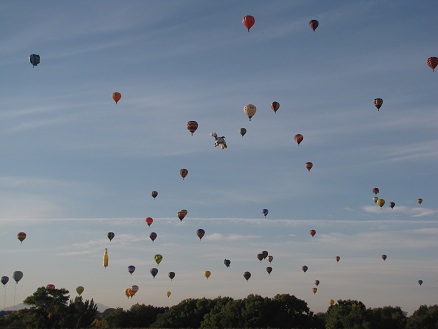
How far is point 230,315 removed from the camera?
327 ft

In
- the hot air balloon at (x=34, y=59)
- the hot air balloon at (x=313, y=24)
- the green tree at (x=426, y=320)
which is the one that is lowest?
the green tree at (x=426, y=320)

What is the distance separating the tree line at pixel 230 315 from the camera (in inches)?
3656

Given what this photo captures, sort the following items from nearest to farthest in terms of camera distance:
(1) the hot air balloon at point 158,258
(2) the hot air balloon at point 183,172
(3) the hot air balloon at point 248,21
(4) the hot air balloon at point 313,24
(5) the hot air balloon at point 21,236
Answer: (3) the hot air balloon at point 248,21
(4) the hot air balloon at point 313,24
(2) the hot air balloon at point 183,172
(5) the hot air balloon at point 21,236
(1) the hot air balloon at point 158,258

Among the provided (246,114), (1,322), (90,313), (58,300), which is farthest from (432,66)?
(1,322)

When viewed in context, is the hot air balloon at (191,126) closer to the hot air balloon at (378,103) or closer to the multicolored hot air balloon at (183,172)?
the multicolored hot air balloon at (183,172)

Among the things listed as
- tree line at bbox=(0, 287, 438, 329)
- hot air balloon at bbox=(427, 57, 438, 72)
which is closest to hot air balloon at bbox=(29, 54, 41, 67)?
tree line at bbox=(0, 287, 438, 329)

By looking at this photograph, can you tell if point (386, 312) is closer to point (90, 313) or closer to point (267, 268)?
point (267, 268)

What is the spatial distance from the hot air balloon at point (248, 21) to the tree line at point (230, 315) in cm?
5011

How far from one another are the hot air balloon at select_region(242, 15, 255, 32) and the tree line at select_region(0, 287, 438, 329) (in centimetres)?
5011

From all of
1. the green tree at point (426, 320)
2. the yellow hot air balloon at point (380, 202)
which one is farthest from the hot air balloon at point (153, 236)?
the green tree at point (426, 320)

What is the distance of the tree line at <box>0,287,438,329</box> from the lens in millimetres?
92875

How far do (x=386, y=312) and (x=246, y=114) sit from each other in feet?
213

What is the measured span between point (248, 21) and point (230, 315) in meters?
54.2

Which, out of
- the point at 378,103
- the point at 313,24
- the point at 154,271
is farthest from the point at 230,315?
the point at 313,24
